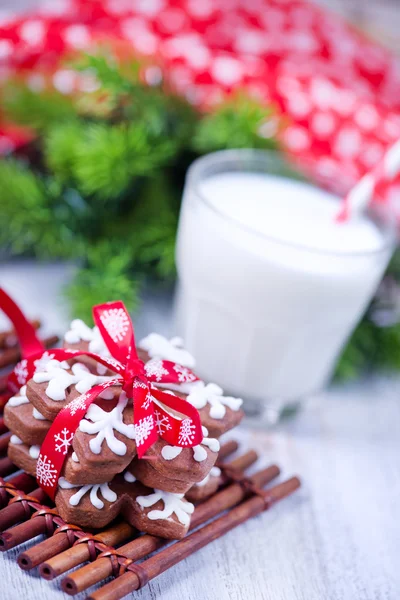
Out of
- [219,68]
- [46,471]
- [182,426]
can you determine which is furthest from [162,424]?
[219,68]

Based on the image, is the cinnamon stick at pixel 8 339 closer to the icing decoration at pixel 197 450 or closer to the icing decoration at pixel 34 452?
the icing decoration at pixel 34 452

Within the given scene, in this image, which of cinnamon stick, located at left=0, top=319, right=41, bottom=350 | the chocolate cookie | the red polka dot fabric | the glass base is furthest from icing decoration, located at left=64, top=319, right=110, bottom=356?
the red polka dot fabric

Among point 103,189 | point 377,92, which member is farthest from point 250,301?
point 377,92

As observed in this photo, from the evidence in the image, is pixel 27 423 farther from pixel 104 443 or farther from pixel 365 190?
pixel 365 190

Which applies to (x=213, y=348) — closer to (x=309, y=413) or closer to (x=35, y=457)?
(x=309, y=413)

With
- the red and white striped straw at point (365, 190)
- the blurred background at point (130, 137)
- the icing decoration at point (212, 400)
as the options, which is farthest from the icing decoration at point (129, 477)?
the red and white striped straw at point (365, 190)
